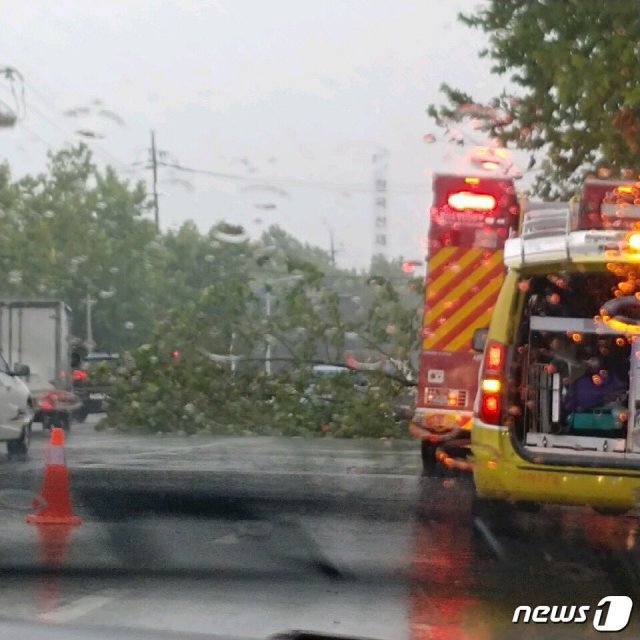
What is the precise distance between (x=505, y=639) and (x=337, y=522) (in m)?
3.85

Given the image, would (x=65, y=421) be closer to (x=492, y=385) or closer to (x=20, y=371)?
(x=20, y=371)

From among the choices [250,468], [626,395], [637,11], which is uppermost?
[637,11]

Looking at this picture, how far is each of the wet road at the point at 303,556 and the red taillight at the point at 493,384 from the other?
32.5 inches

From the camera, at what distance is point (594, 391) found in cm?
879

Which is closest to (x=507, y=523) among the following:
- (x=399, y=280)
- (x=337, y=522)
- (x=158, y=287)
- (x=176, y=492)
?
(x=337, y=522)

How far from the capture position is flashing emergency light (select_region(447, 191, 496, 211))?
1112 cm

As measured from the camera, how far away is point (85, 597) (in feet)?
21.9

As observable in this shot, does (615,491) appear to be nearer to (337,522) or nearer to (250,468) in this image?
(337,522)

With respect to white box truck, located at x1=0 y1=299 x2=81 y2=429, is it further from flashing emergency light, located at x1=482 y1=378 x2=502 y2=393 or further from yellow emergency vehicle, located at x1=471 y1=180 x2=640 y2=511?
flashing emergency light, located at x1=482 y1=378 x2=502 y2=393

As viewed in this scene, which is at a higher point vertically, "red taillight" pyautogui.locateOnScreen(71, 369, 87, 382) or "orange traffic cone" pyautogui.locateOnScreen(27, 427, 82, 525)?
"red taillight" pyautogui.locateOnScreen(71, 369, 87, 382)

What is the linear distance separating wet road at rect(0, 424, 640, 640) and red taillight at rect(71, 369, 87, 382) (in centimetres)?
374

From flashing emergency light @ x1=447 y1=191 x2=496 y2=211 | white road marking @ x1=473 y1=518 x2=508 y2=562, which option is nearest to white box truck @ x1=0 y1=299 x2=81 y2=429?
flashing emergency light @ x1=447 y1=191 x2=496 y2=211

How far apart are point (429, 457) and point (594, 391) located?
384cm

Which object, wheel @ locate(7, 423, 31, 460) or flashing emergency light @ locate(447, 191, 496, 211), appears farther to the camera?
wheel @ locate(7, 423, 31, 460)
